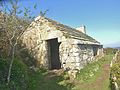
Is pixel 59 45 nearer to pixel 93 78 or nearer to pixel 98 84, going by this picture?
pixel 93 78

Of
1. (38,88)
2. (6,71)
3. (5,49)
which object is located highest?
(5,49)

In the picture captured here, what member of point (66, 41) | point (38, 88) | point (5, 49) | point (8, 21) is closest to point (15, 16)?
point (8, 21)

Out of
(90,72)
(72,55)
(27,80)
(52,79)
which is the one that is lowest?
(52,79)

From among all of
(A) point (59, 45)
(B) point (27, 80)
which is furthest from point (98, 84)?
(A) point (59, 45)

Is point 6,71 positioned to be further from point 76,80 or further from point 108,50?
point 108,50

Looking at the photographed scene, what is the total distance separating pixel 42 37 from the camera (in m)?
21.4

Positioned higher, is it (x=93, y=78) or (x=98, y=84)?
(x=93, y=78)

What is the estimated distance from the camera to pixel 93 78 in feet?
57.4

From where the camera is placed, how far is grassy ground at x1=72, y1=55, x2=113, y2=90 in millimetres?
15672

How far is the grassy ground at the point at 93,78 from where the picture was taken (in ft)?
51.4

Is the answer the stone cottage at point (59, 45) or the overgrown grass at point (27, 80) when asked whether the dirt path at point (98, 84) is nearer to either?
the overgrown grass at point (27, 80)

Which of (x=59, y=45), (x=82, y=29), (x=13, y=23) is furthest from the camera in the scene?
(x=82, y=29)

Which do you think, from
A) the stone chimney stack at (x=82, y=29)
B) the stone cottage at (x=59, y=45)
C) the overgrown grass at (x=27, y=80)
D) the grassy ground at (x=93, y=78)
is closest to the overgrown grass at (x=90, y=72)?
the grassy ground at (x=93, y=78)

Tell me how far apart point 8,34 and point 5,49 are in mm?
1991
